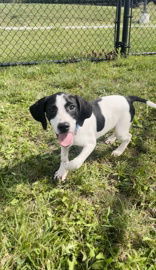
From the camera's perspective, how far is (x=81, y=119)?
7.79 ft

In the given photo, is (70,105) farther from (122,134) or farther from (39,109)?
(122,134)

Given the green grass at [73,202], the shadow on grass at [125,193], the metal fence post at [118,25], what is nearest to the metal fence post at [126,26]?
the metal fence post at [118,25]

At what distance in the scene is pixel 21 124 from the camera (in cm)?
361

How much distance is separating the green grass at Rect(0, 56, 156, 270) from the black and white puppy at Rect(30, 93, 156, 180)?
0.23 meters

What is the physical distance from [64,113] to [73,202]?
2.46 feet

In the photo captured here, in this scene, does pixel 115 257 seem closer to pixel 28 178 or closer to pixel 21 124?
pixel 28 178

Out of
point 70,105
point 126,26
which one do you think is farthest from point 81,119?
point 126,26

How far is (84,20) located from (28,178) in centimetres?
1191

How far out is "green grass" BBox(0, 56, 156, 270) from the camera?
1.91 meters

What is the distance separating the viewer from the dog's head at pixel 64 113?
2174mm

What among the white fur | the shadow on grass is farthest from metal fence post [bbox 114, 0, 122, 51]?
the white fur

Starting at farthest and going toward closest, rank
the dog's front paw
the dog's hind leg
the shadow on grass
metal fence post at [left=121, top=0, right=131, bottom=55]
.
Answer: metal fence post at [left=121, top=0, right=131, bottom=55] < the dog's hind leg < the dog's front paw < the shadow on grass

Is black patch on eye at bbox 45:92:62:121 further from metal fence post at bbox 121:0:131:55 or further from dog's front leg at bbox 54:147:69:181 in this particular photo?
metal fence post at bbox 121:0:131:55

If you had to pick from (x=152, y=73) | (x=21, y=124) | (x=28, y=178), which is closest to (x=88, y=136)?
(x=28, y=178)
